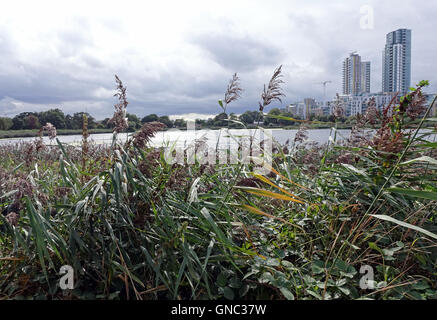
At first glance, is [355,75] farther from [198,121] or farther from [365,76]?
[198,121]

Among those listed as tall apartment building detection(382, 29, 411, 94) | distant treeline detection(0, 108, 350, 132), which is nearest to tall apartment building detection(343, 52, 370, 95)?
tall apartment building detection(382, 29, 411, 94)

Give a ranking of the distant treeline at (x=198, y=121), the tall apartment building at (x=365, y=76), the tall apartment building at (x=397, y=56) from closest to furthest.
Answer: the distant treeline at (x=198, y=121) < the tall apartment building at (x=397, y=56) < the tall apartment building at (x=365, y=76)

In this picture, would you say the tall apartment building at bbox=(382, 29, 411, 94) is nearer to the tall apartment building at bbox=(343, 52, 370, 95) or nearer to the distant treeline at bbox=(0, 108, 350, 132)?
the tall apartment building at bbox=(343, 52, 370, 95)

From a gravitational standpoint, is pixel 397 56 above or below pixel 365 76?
above

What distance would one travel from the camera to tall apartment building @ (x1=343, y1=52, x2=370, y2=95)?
4.70 m

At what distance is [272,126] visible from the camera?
266 centimetres

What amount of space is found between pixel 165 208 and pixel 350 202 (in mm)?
1165

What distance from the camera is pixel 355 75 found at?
16.4 feet

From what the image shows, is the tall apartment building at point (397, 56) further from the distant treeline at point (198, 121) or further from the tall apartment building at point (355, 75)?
the distant treeline at point (198, 121)

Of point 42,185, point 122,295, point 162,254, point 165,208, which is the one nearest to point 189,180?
point 165,208

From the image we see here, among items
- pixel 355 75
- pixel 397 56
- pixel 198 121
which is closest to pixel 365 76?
pixel 355 75

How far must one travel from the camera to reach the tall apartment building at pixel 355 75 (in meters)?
4.70

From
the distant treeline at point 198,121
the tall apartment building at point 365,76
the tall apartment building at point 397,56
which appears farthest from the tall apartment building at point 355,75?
the distant treeline at point 198,121

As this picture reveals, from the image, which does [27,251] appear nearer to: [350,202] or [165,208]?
[165,208]
